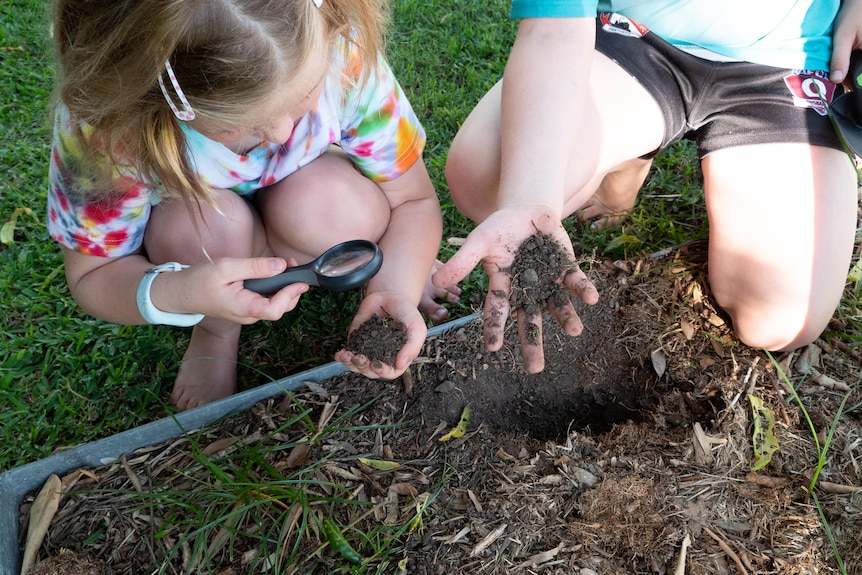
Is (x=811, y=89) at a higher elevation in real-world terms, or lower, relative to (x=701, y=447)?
higher

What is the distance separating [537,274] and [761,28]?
1.04m

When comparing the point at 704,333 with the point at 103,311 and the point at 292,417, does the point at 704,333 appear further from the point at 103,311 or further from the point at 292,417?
the point at 103,311

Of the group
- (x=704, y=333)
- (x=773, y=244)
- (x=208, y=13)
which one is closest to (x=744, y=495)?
(x=704, y=333)

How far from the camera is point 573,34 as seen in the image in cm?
172

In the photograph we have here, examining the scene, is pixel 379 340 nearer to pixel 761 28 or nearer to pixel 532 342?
pixel 532 342

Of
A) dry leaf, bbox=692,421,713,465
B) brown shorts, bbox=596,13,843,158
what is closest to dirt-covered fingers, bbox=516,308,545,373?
dry leaf, bbox=692,421,713,465

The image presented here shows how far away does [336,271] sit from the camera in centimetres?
158

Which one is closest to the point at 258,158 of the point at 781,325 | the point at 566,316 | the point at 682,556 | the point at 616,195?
the point at 566,316

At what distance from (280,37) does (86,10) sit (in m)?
0.33

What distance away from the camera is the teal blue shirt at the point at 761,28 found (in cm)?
182

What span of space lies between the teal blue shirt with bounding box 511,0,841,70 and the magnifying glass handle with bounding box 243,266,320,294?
0.93 meters

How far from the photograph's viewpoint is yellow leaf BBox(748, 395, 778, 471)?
1.61 meters

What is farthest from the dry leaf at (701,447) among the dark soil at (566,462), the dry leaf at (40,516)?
the dry leaf at (40,516)

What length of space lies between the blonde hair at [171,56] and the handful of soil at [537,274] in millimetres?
622
